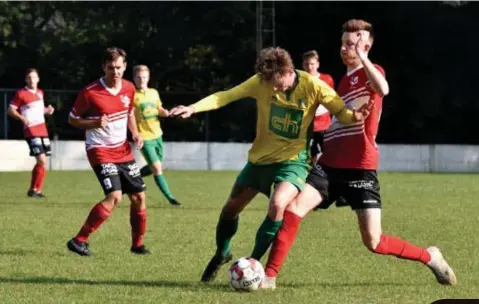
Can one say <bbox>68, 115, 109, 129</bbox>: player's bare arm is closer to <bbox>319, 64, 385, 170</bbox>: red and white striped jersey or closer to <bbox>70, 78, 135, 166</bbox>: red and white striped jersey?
<bbox>70, 78, 135, 166</bbox>: red and white striped jersey

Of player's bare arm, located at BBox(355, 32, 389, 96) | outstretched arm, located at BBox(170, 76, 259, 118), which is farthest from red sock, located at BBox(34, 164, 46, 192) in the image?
player's bare arm, located at BBox(355, 32, 389, 96)

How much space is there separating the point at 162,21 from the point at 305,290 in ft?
90.9

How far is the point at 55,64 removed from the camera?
34.1 metres

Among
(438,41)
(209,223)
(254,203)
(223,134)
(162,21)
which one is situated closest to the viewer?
(209,223)

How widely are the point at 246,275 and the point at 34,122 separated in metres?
10.6

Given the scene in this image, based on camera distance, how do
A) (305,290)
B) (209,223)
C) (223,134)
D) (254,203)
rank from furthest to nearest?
(223,134) → (254,203) → (209,223) → (305,290)

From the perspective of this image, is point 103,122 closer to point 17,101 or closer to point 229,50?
point 17,101

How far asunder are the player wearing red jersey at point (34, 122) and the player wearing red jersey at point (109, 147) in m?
7.36

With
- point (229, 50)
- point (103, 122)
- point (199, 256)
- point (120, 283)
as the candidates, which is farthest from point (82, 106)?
point (229, 50)

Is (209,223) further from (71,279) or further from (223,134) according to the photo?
(223,134)

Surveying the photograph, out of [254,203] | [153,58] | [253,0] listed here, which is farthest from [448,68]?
A: [254,203]

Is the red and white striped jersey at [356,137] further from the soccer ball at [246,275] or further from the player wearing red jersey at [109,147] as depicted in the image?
the player wearing red jersey at [109,147]

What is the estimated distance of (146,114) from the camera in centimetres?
1530

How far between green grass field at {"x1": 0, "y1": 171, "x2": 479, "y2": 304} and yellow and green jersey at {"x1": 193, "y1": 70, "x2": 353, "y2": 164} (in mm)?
963
